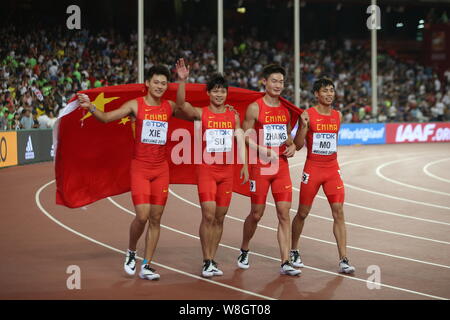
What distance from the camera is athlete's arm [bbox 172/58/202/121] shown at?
292 inches

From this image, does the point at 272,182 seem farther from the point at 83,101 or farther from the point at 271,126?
the point at 83,101

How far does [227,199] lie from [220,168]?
0.36m

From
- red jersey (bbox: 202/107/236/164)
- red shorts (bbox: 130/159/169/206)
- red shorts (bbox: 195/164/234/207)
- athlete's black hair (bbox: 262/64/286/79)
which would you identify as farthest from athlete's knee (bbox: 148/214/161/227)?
athlete's black hair (bbox: 262/64/286/79)

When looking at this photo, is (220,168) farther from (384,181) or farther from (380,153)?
(380,153)

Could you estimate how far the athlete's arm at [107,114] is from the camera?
7.20 m

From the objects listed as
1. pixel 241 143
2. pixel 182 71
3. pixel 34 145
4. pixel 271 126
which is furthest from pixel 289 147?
pixel 34 145

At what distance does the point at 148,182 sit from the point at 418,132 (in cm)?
2920

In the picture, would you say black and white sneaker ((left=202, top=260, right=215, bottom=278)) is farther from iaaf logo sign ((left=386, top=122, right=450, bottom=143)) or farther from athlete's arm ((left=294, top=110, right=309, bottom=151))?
iaaf logo sign ((left=386, top=122, right=450, bottom=143))

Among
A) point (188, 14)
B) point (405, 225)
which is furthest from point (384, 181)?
point (188, 14)

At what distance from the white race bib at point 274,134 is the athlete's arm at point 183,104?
0.79m

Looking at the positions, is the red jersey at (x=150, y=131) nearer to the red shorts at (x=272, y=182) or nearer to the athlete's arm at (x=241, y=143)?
the athlete's arm at (x=241, y=143)

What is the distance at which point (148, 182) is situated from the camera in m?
7.36

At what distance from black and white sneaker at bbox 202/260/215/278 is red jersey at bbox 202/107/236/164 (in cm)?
110

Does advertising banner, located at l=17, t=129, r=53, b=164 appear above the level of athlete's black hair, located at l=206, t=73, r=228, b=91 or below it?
below
